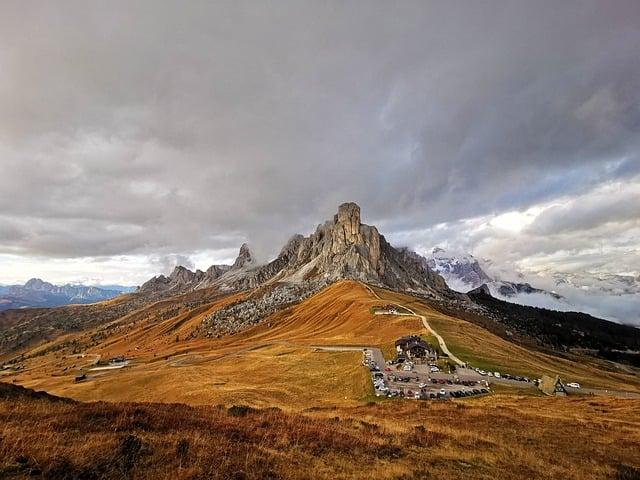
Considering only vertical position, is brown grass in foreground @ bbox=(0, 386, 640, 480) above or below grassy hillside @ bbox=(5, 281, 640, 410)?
above

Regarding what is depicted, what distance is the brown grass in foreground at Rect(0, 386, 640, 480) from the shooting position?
13406 millimetres

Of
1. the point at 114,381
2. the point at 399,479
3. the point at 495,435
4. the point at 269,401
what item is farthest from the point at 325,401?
the point at 114,381

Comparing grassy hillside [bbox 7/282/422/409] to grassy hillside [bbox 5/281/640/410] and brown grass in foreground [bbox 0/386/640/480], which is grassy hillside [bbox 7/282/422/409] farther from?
brown grass in foreground [bbox 0/386/640/480]

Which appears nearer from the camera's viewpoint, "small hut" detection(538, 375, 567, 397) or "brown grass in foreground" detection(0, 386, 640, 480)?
"brown grass in foreground" detection(0, 386, 640, 480)

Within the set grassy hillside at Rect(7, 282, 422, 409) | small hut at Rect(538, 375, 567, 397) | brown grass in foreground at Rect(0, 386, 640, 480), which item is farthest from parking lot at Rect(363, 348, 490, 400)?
brown grass in foreground at Rect(0, 386, 640, 480)

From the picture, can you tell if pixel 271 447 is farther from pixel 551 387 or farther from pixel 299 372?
pixel 299 372

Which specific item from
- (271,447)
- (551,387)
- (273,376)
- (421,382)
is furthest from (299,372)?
(271,447)

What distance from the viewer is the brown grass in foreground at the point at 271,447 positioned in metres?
13.4

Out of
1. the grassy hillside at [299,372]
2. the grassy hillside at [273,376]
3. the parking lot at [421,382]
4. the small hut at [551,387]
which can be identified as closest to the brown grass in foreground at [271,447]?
the parking lot at [421,382]

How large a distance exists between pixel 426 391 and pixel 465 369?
771 inches

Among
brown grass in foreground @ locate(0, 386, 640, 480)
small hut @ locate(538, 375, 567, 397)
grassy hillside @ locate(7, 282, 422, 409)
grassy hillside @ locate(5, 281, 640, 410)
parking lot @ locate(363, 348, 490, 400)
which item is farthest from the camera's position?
grassy hillside @ locate(5, 281, 640, 410)

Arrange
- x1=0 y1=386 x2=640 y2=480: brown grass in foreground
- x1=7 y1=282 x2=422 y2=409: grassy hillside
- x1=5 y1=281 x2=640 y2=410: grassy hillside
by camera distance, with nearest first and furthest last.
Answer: x1=0 y1=386 x2=640 y2=480: brown grass in foreground → x1=7 y1=282 x2=422 y2=409: grassy hillside → x1=5 y1=281 x2=640 y2=410: grassy hillside

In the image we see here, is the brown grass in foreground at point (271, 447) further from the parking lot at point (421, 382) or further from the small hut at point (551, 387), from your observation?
the small hut at point (551, 387)

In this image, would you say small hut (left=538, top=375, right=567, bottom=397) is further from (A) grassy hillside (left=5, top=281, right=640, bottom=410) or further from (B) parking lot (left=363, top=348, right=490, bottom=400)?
(A) grassy hillside (left=5, top=281, right=640, bottom=410)
